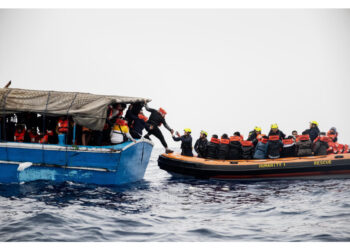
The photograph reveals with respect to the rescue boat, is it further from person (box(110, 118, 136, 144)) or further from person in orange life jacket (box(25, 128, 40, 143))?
person in orange life jacket (box(25, 128, 40, 143))

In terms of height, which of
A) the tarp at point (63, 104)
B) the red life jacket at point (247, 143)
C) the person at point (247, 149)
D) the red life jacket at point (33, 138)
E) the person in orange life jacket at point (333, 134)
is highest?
the tarp at point (63, 104)

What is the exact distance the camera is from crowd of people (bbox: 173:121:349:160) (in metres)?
12.6

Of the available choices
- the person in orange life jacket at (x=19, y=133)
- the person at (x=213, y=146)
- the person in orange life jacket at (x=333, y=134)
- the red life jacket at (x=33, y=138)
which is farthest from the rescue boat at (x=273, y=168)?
the person in orange life jacket at (x=19, y=133)

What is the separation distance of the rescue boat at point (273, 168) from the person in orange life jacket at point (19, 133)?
5490 millimetres

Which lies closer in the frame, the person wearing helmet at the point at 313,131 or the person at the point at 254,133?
the person wearing helmet at the point at 313,131

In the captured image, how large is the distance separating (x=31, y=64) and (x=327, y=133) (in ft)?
33.6

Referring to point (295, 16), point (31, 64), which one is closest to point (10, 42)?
point (31, 64)

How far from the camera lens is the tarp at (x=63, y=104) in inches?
397

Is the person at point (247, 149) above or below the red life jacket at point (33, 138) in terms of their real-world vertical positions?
below

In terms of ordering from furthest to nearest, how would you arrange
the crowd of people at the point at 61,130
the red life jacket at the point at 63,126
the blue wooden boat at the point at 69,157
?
the crowd of people at the point at 61,130 < the red life jacket at the point at 63,126 < the blue wooden boat at the point at 69,157

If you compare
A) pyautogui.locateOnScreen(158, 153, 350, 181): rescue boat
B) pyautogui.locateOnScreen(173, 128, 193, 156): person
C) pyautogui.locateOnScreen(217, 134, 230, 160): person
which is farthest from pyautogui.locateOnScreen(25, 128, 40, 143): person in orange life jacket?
pyautogui.locateOnScreen(217, 134, 230, 160): person

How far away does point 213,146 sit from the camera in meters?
13.3

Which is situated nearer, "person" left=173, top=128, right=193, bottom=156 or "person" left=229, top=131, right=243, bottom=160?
"person" left=229, top=131, right=243, bottom=160

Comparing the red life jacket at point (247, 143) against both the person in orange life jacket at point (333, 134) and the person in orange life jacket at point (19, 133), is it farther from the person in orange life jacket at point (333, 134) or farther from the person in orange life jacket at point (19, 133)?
the person in orange life jacket at point (19, 133)
